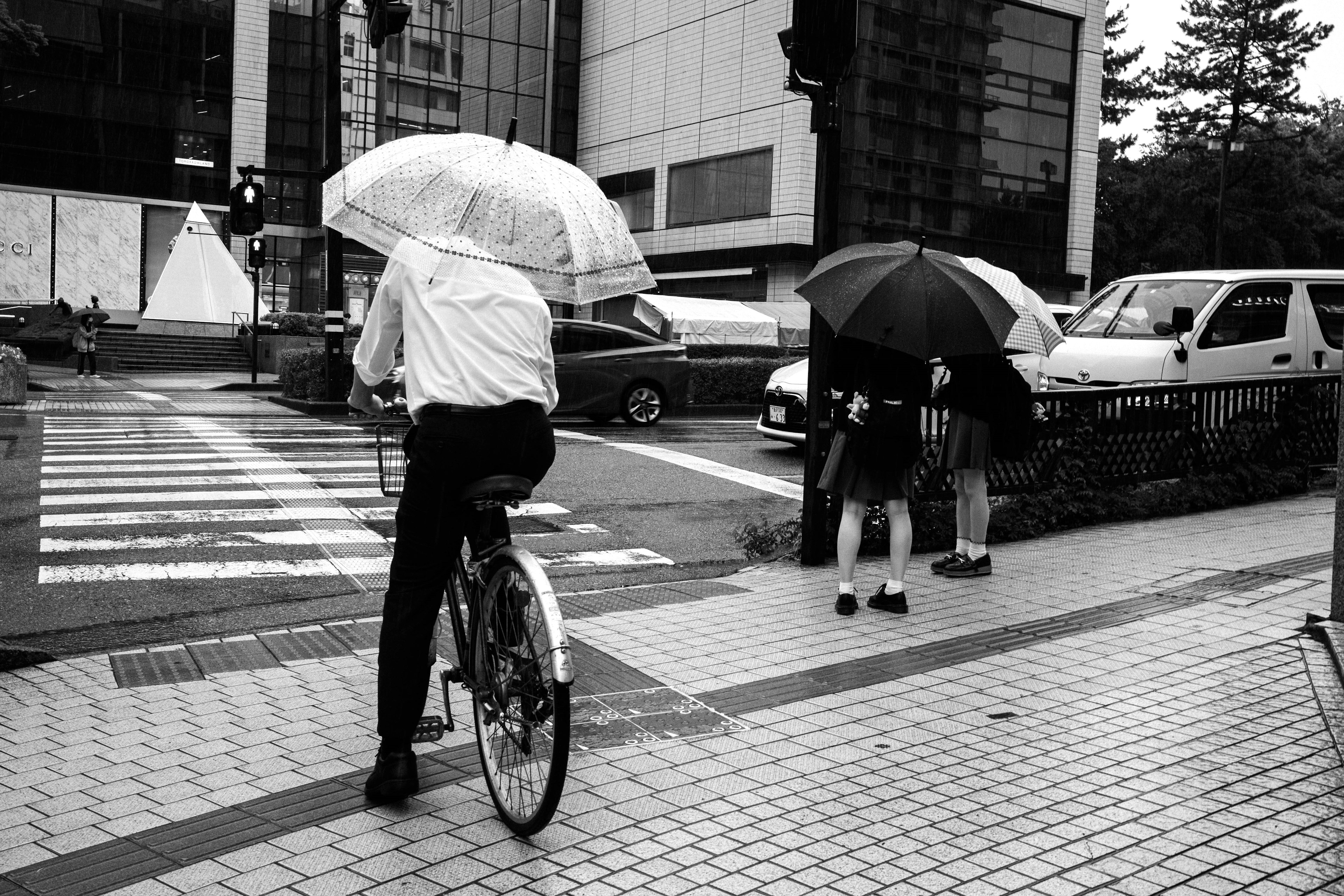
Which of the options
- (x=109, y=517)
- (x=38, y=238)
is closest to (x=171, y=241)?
(x=38, y=238)

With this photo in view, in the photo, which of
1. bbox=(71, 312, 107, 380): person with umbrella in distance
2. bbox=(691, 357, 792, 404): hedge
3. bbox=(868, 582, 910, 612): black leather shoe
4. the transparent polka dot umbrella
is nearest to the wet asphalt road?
bbox=(868, 582, 910, 612): black leather shoe

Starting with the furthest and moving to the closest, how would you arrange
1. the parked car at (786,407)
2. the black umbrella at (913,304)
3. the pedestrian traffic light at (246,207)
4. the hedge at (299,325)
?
the hedge at (299,325)
the pedestrian traffic light at (246,207)
the parked car at (786,407)
the black umbrella at (913,304)

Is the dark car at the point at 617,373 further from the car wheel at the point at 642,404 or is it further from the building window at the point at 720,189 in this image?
the building window at the point at 720,189

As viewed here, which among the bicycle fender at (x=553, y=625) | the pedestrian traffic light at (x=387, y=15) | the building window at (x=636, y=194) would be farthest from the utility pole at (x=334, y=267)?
the building window at (x=636, y=194)

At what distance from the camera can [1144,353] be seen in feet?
40.4

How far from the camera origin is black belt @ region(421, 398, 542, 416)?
386cm

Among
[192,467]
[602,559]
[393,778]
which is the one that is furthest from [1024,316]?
[192,467]

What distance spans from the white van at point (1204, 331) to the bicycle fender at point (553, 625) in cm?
932

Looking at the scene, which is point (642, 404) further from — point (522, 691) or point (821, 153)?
point (522, 691)

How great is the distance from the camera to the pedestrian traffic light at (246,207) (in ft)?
73.0

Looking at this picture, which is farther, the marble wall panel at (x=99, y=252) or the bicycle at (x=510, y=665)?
the marble wall panel at (x=99, y=252)

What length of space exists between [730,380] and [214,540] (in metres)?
17.5

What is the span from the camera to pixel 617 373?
1962cm

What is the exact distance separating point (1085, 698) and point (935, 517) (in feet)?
11.0
